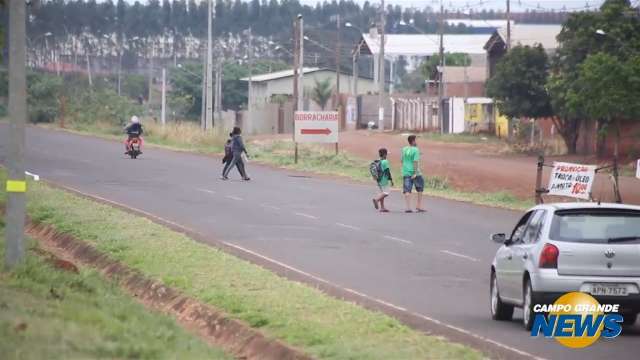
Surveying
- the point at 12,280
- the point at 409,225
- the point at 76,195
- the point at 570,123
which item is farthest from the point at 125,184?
the point at 570,123

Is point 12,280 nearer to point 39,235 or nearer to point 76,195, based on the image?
point 39,235

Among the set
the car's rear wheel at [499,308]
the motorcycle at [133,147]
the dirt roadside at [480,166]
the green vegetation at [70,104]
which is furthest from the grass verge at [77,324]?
the green vegetation at [70,104]

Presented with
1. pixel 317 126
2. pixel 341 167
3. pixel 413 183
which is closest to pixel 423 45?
pixel 317 126

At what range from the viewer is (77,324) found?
12648 millimetres

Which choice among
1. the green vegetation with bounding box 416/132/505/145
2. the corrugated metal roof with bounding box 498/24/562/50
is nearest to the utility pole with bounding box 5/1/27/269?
the green vegetation with bounding box 416/132/505/145

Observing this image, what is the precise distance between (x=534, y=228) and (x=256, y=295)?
3412 mm

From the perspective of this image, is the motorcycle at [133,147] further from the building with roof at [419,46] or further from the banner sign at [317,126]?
the building with roof at [419,46]

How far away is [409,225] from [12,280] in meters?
13.9

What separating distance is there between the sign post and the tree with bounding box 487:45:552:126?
53.2ft

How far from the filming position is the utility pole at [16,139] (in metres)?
17.2

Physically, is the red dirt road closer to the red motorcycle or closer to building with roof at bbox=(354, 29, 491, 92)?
the red motorcycle

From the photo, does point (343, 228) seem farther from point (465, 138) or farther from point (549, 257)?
point (465, 138)

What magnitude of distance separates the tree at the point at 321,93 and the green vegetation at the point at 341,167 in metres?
46.2

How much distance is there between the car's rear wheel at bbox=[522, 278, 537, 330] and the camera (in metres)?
14.3
